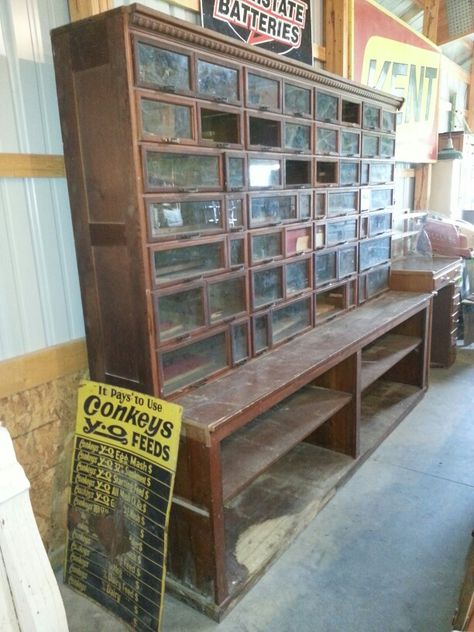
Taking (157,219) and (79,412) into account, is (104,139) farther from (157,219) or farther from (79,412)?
(79,412)

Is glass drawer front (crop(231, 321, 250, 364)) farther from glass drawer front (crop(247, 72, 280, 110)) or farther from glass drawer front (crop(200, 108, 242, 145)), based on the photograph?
glass drawer front (crop(247, 72, 280, 110))

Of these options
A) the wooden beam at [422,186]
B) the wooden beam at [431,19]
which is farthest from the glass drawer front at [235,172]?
the wooden beam at [431,19]

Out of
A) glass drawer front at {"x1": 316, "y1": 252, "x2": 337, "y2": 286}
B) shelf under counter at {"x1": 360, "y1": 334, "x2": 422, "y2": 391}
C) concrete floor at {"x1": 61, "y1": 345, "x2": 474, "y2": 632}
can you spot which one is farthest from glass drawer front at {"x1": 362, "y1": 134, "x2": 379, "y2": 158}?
concrete floor at {"x1": 61, "y1": 345, "x2": 474, "y2": 632}

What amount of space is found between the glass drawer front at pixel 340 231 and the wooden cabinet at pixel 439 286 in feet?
2.75

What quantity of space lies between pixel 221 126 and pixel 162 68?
1.56 ft

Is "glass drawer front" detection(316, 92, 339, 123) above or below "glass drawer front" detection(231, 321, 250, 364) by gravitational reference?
above

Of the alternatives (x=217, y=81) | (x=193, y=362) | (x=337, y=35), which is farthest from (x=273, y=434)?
(x=337, y=35)

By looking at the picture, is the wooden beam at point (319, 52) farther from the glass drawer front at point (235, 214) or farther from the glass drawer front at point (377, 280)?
the glass drawer front at point (235, 214)

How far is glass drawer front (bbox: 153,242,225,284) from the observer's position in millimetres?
1779

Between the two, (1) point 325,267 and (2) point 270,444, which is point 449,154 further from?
(2) point 270,444

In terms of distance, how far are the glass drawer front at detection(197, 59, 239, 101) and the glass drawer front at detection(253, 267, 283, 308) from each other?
2.45 ft

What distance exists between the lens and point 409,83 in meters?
4.31

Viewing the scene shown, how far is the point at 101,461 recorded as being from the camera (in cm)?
188

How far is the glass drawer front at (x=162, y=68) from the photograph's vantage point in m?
1.58
